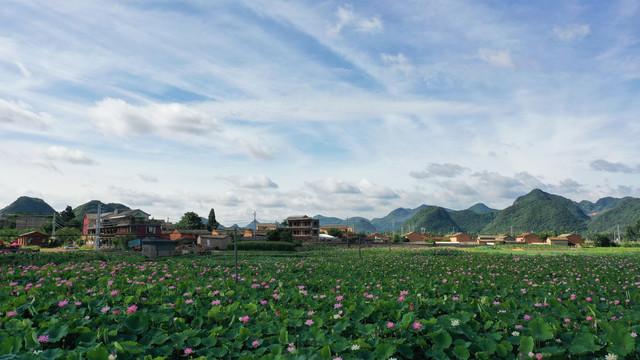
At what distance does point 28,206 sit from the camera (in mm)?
183625

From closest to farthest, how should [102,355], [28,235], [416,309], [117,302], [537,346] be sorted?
[102,355] < [537,346] < [416,309] < [117,302] < [28,235]

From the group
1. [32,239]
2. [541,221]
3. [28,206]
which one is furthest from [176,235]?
[541,221]

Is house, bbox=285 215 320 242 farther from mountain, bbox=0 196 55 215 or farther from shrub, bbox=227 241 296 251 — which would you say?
mountain, bbox=0 196 55 215

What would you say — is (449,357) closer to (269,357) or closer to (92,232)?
(269,357)

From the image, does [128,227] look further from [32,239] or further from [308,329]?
[308,329]

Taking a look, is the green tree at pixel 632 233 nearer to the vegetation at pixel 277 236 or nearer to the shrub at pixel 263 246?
the vegetation at pixel 277 236

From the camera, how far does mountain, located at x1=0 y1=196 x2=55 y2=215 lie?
584ft

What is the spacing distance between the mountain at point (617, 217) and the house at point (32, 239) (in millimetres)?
211911

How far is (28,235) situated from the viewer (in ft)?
190

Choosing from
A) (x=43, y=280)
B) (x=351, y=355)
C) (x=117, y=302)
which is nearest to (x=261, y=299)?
(x=117, y=302)

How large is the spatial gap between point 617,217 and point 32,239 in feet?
774

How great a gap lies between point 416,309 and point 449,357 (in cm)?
151

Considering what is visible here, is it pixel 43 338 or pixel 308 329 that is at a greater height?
pixel 43 338

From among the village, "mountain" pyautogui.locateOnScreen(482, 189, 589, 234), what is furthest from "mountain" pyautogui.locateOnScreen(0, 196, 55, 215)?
"mountain" pyautogui.locateOnScreen(482, 189, 589, 234)
